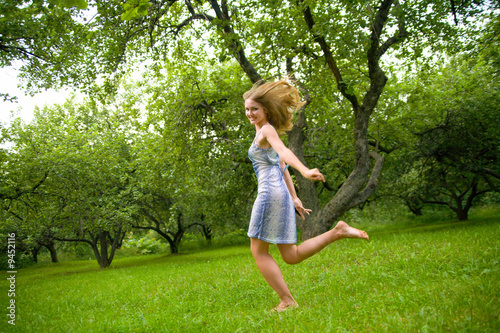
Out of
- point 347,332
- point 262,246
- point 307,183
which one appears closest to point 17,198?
point 307,183

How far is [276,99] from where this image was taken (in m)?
3.68

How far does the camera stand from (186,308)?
4.47 metres

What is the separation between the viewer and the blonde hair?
12.0ft

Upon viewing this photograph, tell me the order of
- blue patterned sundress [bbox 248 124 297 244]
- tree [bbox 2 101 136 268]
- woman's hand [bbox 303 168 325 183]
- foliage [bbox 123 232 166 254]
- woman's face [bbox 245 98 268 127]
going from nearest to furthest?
woman's hand [bbox 303 168 325 183], blue patterned sundress [bbox 248 124 297 244], woman's face [bbox 245 98 268 127], tree [bbox 2 101 136 268], foliage [bbox 123 232 166 254]

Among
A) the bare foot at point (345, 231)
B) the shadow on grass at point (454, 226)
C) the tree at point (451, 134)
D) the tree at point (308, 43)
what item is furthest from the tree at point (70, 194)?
the bare foot at point (345, 231)

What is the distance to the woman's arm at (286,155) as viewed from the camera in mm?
2717

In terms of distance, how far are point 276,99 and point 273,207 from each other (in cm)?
111

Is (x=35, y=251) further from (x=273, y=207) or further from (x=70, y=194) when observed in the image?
(x=273, y=207)

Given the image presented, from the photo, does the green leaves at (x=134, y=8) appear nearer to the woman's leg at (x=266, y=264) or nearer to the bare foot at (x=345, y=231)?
the woman's leg at (x=266, y=264)

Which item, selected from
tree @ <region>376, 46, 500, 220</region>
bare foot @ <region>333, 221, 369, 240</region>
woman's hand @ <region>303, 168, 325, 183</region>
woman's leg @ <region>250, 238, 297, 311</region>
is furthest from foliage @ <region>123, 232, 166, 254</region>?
woman's hand @ <region>303, 168, 325, 183</region>

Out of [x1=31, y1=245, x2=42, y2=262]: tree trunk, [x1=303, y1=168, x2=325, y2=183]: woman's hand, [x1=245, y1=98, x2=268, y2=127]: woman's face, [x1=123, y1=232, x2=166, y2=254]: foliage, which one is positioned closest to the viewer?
[x1=303, y1=168, x2=325, y2=183]: woman's hand

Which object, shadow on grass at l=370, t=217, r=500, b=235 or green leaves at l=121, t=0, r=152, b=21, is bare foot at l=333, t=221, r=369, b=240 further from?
shadow on grass at l=370, t=217, r=500, b=235

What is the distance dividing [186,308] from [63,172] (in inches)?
427

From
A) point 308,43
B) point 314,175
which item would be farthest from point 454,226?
point 314,175
